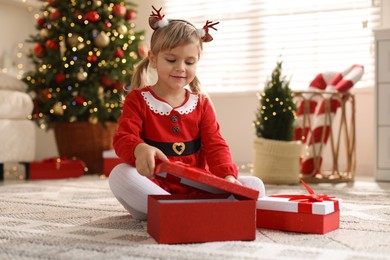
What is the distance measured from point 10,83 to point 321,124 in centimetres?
165

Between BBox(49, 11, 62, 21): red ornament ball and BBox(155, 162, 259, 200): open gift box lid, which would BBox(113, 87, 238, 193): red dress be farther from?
BBox(49, 11, 62, 21): red ornament ball

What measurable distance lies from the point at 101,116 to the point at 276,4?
1.29m

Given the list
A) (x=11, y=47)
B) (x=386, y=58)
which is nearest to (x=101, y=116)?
(x=11, y=47)

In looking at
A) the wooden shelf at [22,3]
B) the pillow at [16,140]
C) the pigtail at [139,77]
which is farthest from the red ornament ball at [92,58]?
the pigtail at [139,77]

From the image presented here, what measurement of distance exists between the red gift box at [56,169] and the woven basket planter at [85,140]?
14cm

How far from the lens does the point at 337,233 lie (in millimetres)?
1279

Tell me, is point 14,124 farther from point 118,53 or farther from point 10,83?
point 118,53

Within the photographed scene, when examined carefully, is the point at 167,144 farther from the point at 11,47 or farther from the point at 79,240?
the point at 11,47

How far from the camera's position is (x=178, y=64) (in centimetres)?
138

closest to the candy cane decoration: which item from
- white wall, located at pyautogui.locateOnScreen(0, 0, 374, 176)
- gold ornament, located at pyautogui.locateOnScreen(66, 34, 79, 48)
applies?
white wall, located at pyautogui.locateOnScreen(0, 0, 374, 176)

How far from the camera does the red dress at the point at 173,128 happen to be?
140cm

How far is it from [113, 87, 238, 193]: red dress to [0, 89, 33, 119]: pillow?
1.56 metres

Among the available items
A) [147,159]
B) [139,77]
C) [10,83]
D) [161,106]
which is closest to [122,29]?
[10,83]

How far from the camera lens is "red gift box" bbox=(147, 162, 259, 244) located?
110 cm
